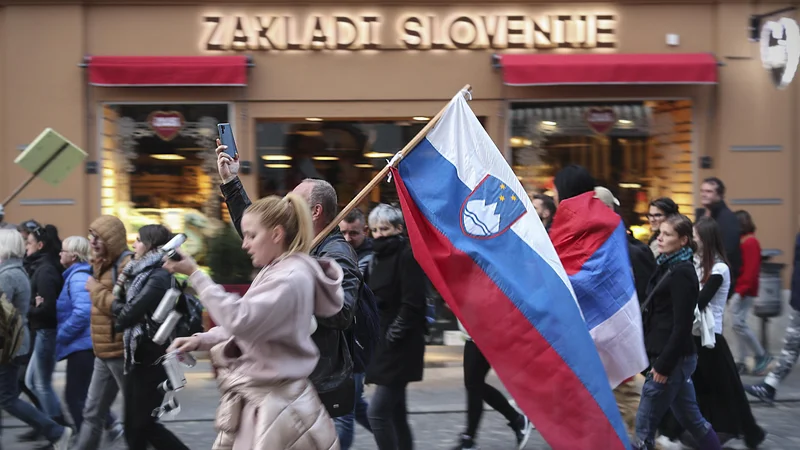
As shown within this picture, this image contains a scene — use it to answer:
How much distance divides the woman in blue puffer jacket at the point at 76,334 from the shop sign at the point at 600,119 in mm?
6498

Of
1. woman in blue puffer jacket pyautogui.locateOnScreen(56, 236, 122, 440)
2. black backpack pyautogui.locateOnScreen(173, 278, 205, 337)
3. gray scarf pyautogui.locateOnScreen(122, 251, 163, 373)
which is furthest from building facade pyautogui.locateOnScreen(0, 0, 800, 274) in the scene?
gray scarf pyautogui.locateOnScreen(122, 251, 163, 373)

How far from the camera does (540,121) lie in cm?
1220

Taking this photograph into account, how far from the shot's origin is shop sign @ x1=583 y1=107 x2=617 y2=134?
40.1 ft

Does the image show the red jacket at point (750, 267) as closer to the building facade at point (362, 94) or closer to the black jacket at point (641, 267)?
the building facade at point (362, 94)

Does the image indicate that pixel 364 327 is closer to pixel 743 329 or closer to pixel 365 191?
pixel 365 191

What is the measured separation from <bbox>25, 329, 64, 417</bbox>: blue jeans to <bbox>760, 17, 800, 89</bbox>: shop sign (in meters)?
7.79

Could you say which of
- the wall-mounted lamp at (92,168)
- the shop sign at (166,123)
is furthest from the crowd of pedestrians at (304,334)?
the shop sign at (166,123)

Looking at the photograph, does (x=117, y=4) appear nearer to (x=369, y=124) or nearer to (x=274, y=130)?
(x=274, y=130)

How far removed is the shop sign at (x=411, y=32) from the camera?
11.8 meters

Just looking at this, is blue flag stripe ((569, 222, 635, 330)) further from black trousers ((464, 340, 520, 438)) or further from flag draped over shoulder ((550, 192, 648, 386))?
black trousers ((464, 340, 520, 438))

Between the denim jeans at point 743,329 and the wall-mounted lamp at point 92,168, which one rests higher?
the wall-mounted lamp at point 92,168

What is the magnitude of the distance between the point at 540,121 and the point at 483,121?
71cm

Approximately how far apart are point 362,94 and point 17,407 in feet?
19.2

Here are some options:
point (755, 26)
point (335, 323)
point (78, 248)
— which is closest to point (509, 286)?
point (335, 323)
